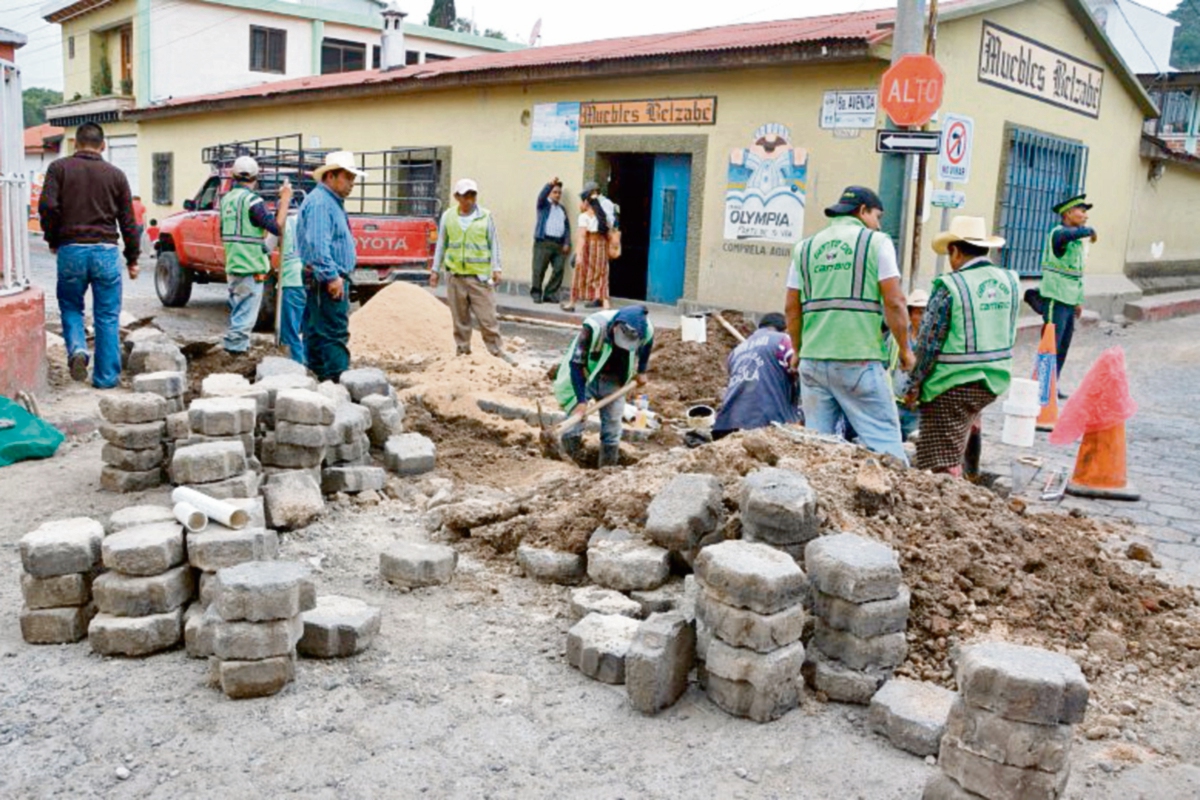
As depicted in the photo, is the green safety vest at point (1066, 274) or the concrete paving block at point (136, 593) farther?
the green safety vest at point (1066, 274)

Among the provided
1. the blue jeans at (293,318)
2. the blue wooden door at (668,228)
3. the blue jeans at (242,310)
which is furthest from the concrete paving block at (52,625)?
the blue wooden door at (668,228)

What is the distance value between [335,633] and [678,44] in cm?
1333

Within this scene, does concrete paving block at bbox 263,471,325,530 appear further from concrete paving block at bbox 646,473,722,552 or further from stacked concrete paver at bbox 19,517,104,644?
concrete paving block at bbox 646,473,722,552

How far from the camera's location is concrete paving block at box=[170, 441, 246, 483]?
15.5 ft

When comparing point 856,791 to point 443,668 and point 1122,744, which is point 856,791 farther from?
point 443,668

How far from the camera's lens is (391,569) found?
4672mm

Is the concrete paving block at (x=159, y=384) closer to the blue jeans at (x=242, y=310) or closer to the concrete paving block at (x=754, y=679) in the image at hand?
the blue jeans at (x=242, y=310)

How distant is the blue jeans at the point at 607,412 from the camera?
6723 millimetres

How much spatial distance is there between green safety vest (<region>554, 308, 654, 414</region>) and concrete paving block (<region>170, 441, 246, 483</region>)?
228cm

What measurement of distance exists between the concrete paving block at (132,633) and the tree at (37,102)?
5918cm

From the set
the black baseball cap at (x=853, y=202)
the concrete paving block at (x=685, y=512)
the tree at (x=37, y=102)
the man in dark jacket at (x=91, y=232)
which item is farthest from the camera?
the tree at (x=37, y=102)

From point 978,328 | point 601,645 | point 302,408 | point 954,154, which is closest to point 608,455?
point 302,408

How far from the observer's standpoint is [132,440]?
563 centimetres

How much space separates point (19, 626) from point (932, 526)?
3.70 metres
